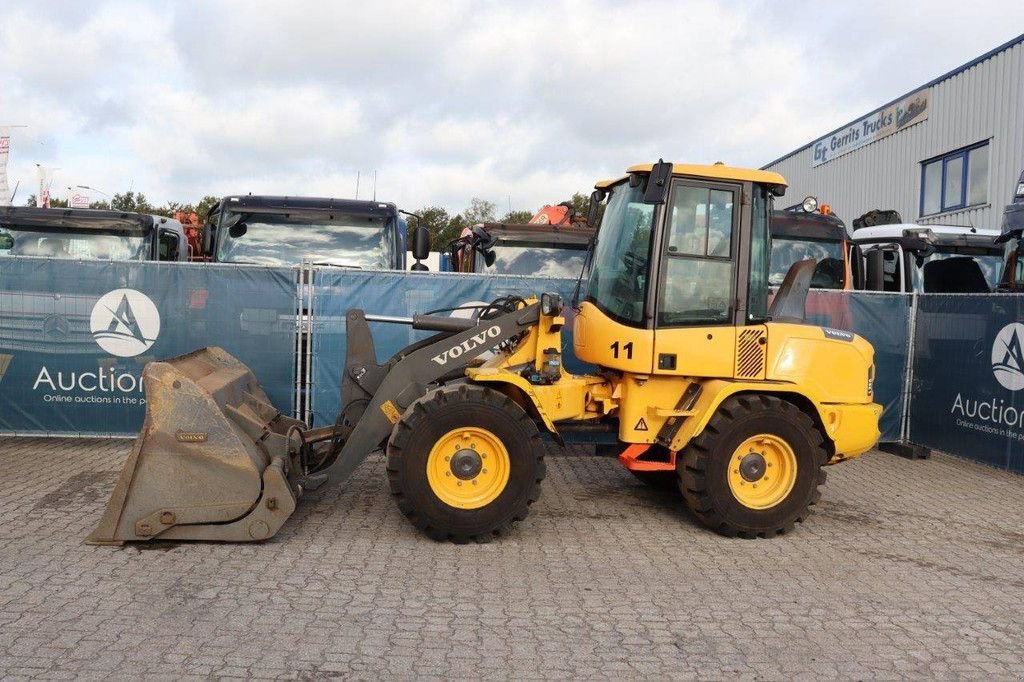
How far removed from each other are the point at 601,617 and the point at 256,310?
569 centimetres

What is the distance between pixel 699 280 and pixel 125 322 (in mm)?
5976

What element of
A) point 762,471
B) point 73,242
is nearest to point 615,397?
point 762,471

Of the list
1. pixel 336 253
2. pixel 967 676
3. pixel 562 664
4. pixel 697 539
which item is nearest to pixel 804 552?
pixel 697 539

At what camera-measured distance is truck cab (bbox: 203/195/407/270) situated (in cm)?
990

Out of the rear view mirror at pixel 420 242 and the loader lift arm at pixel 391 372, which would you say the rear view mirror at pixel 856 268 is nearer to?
the rear view mirror at pixel 420 242

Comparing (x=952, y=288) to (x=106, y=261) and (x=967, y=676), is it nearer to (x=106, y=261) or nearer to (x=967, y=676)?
(x=967, y=676)

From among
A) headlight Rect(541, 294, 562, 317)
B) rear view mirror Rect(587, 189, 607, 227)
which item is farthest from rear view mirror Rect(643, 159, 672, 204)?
headlight Rect(541, 294, 562, 317)

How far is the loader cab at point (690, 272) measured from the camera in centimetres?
605

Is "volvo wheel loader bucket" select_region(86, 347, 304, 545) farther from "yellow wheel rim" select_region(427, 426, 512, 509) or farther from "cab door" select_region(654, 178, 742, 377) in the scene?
"cab door" select_region(654, 178, 742, 377)

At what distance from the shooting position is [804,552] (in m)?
5.96

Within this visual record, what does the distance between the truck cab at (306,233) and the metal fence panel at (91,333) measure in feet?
3.38

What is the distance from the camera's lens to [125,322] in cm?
886

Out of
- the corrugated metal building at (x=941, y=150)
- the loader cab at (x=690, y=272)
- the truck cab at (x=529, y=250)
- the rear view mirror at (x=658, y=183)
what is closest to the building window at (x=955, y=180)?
the corrugated metal building at (x=941, y=150)

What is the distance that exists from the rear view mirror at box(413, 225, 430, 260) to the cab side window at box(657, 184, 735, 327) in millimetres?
4918
